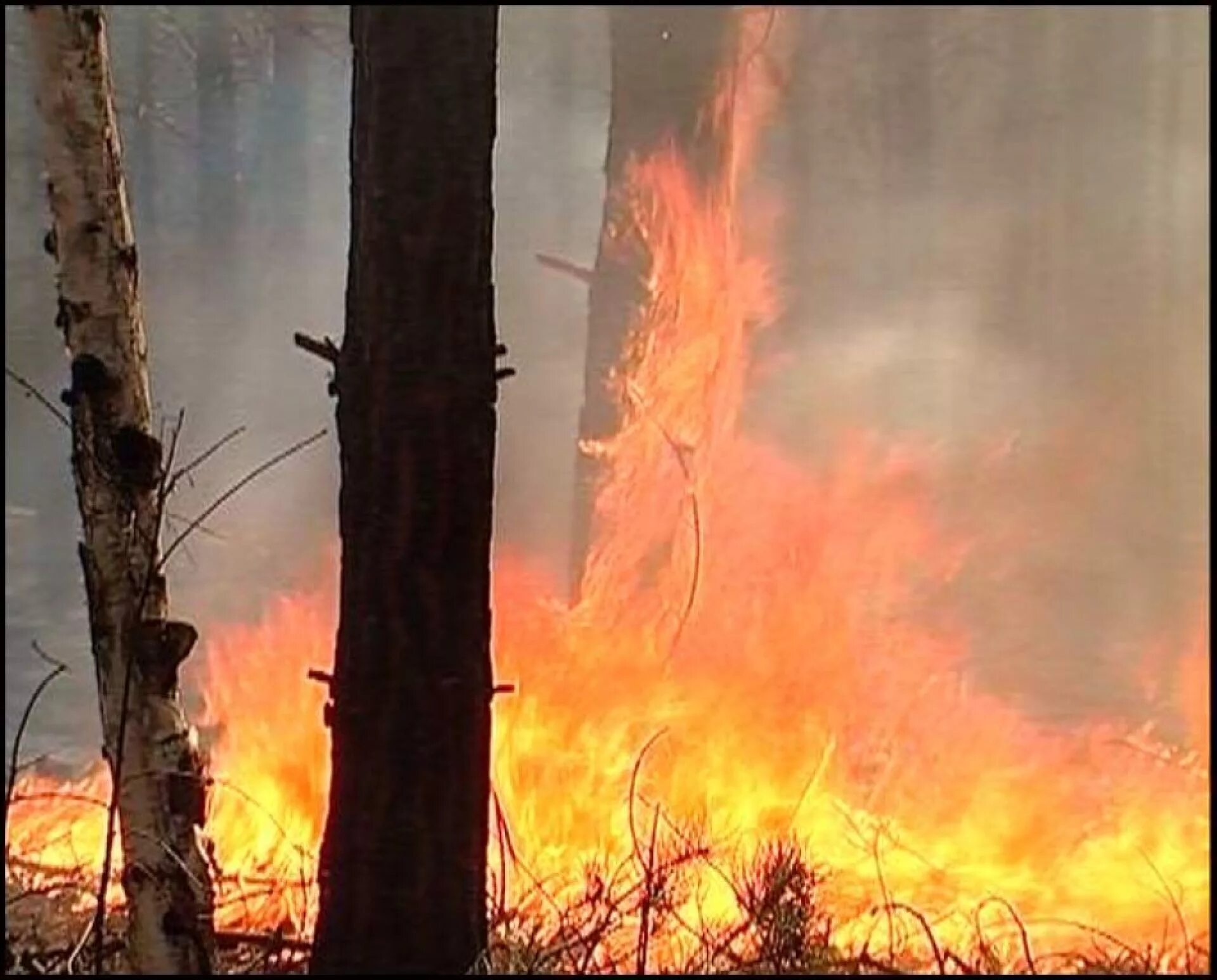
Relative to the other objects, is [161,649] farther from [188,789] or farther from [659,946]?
[659,946]

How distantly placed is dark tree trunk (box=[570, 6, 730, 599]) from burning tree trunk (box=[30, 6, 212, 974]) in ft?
9.50

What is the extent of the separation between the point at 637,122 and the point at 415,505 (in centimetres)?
Answer: 323

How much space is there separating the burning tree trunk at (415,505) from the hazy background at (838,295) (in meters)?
2.77

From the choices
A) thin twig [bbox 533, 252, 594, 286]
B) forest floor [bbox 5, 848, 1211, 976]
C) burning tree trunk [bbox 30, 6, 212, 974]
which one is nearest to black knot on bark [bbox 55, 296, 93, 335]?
burning tree trunk [bbox 30, 6, 212, 974]

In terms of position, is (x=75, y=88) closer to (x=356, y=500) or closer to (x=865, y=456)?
(x=356, y=500)

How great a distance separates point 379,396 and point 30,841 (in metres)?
2.38

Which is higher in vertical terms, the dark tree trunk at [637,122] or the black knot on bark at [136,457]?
the dark tree trunk at [637,122]

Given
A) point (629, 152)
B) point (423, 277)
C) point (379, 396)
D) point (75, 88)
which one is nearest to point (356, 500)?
point (379, 396)

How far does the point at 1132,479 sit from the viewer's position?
5141 millimetres

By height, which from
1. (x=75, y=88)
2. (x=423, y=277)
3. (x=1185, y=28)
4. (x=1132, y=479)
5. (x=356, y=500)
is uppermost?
(x=1185, y=28)

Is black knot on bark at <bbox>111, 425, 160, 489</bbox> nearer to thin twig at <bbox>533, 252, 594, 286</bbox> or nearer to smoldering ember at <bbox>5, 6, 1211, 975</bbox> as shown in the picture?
smoldering ember at <bbox>5, 6, 1211, 975</bbox>

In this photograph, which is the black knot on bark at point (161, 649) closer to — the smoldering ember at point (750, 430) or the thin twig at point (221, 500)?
the thin twig at point (221, 500)

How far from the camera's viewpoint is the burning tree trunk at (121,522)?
2240 mm

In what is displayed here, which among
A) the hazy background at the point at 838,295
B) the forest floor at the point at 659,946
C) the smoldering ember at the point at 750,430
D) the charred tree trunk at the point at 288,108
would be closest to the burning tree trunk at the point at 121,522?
the forest floor at the point at 659,946
